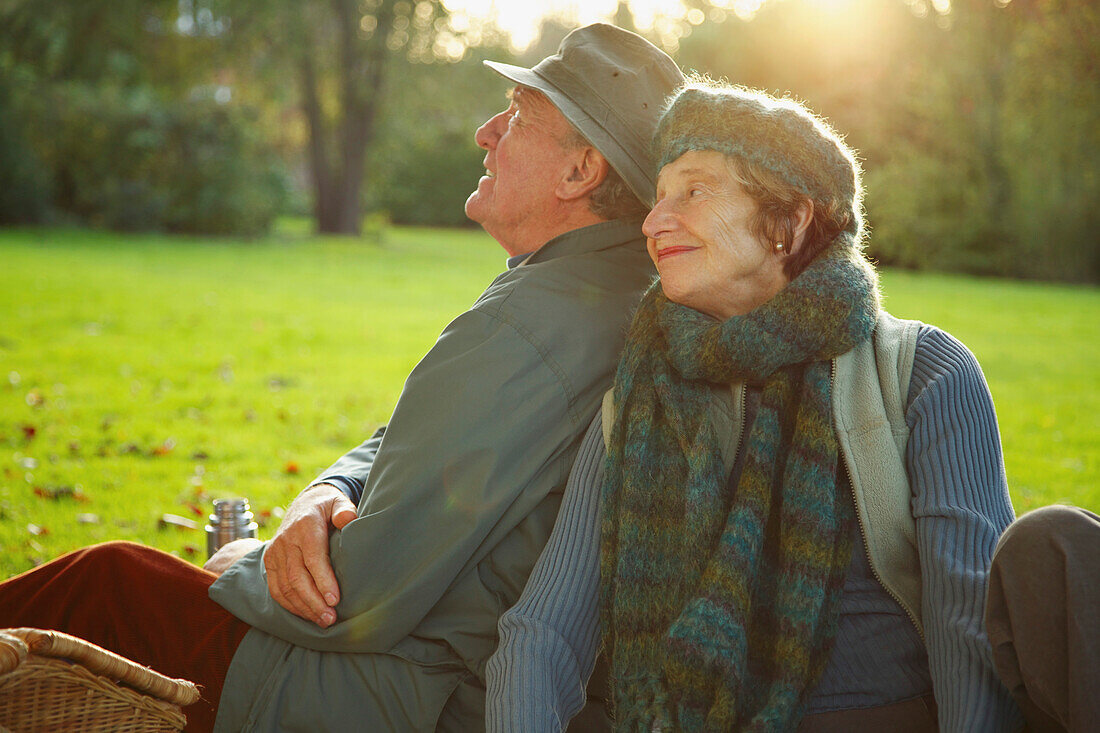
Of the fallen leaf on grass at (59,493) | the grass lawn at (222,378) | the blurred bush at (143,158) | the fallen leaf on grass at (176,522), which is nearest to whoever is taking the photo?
the fallen leaf on grass at (176,522)

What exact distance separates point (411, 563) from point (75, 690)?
0.70 m

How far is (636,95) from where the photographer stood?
2645 millimetres

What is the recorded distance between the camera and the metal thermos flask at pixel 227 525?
3.17 meters

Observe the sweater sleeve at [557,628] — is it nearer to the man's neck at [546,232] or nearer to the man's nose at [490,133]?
the man's neck at [546,232]

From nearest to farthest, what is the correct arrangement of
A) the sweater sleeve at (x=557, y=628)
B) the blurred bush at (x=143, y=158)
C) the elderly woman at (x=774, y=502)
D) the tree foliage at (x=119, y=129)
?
the elderly woman at (x=774, y=502), the sweater sleeve at (x=557, y=628), the tree foliage at (x=119, y=129), the blurred bush at (x=143, y=158)

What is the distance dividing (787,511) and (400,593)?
823 mm

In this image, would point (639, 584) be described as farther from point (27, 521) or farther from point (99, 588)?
point (27, 521)

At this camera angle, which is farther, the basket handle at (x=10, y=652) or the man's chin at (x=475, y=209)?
the man's chin at (x=475, y=209)

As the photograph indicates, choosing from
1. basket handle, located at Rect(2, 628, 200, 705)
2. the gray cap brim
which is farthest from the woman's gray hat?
basket handle, located at Rect(2, 628, 200, 705)

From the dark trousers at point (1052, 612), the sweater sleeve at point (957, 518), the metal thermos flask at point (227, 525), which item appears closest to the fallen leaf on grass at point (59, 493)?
the metal thermos flask at point (227, 525)

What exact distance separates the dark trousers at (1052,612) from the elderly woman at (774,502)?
15 centimetres

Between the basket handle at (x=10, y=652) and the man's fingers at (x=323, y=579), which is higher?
the basket handle at (x=10, y=652)

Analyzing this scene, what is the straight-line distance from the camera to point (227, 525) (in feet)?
10.4

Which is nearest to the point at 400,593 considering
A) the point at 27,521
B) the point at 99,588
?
the point at 99,588
